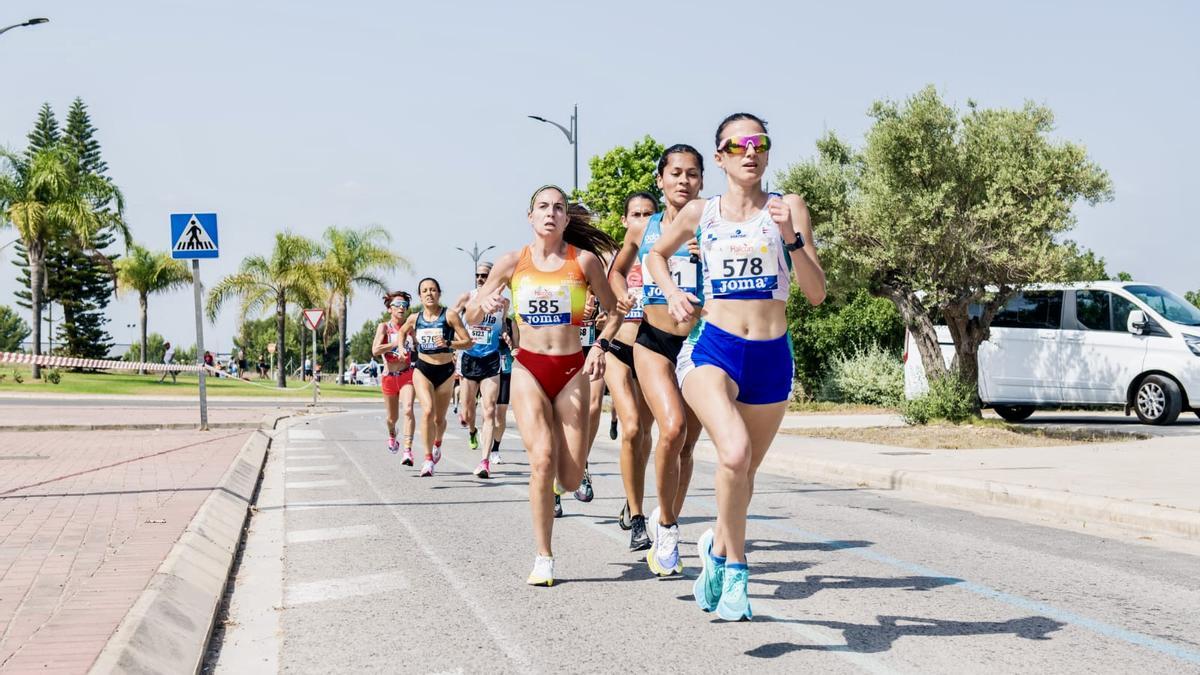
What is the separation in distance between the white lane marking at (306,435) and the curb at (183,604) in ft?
32.9

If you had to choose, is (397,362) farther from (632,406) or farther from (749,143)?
(749,143)

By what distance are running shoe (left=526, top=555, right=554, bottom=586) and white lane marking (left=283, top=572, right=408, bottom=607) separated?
2.34ft

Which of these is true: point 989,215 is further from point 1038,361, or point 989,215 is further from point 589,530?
point 589,530

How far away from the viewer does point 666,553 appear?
6.32 metres

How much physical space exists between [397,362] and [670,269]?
7998 millimetres

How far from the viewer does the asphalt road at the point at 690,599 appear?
494 centimetres

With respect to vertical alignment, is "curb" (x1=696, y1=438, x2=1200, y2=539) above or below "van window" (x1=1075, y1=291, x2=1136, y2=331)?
below

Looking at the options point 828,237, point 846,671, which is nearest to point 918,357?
point 828,237

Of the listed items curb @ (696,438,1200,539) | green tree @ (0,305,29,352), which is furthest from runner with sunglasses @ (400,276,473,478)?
green tree @ (0,305,29,352)

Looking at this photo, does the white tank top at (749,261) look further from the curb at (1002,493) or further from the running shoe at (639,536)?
the curb at (1002,493)

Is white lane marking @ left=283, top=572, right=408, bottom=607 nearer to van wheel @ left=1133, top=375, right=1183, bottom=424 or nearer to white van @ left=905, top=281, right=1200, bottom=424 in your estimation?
white van @ left=905, top=281, right=1200, bottom=424

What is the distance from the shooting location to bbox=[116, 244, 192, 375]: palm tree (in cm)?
6028

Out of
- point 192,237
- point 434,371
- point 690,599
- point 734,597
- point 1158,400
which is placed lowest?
point 690,599

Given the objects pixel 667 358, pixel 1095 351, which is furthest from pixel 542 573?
pixel 1095 351
